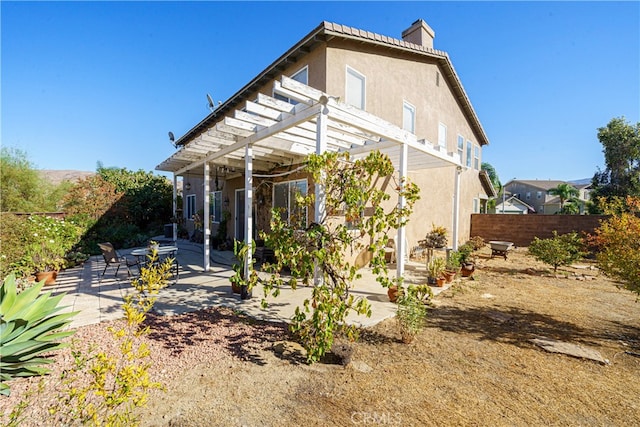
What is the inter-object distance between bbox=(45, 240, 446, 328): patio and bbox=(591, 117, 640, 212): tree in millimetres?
22025

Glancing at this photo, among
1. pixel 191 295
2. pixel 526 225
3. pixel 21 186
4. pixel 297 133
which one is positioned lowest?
pixel 191 295

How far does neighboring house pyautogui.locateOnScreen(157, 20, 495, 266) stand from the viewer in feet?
17.1

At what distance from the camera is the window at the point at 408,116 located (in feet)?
32.6

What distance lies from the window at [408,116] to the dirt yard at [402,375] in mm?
7284

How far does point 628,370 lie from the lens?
3.21 metres

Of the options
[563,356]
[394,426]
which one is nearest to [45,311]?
[394,426]

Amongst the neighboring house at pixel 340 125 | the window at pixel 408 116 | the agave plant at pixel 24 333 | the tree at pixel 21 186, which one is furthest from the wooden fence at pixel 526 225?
the tree at pixel 21 186

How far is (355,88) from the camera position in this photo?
8.18 meters

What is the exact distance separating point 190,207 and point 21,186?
407 inches

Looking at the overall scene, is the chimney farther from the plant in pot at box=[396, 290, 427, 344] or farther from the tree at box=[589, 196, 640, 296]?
the plant in pot at box=[396, 290, 427, 344]

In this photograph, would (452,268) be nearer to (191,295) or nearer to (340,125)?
(340,125)

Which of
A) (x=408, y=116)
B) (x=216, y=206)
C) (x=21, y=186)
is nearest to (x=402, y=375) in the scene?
(x=408, y=116)

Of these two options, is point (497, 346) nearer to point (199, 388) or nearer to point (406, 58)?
point (199, 388)

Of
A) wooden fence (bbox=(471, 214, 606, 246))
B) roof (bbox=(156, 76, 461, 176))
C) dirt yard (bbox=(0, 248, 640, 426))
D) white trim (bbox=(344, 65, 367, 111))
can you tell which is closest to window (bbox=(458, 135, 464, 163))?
wooden fence (bbox=(471, 214, 606, 246))
